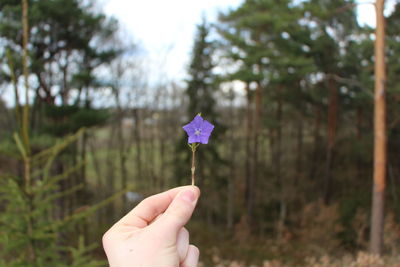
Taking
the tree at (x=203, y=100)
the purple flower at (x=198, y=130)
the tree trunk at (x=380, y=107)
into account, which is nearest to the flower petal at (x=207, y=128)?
the purple flower at (x=198, y=130)

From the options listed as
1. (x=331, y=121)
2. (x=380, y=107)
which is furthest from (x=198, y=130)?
(x=331, y=121)

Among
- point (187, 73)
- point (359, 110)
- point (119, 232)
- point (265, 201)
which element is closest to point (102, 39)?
point (187, 73)

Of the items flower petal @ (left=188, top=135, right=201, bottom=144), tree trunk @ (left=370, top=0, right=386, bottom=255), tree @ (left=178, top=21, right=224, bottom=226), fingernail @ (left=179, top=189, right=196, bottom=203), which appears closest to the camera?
flower petal @ (left=188, top=135, right=201, bottom=144)

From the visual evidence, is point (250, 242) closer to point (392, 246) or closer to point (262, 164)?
point (262, 164)

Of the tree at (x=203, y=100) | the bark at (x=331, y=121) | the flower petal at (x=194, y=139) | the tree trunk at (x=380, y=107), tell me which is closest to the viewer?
the flower petal at (x=194, y=139)

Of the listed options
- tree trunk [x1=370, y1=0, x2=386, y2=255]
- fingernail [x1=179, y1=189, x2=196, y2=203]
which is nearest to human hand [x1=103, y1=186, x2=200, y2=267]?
fingernail [x1=179, y1=189, x2=196, y2=203]

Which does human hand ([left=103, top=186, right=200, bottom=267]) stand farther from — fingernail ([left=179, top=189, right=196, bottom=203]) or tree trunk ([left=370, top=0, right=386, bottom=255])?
tree trunk ([left=370, top=0, right=386, bottom=255])

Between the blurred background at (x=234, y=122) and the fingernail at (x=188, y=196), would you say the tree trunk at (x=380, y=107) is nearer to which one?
the blurred background at (x=234, y=122)
